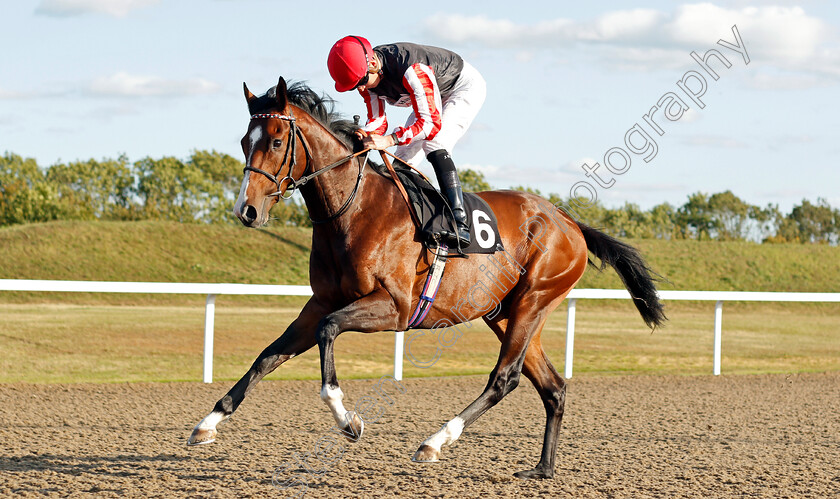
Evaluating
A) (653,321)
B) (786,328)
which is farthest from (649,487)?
(786,328)

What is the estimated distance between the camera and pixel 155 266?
82.4 ft

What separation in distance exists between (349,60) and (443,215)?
3.06ft

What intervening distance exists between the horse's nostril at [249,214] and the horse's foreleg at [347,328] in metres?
0.57

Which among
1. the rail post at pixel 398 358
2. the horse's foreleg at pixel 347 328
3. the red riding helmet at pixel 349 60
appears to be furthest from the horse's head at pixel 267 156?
the rail post at pixel 398 358

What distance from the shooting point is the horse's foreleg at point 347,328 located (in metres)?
3.73

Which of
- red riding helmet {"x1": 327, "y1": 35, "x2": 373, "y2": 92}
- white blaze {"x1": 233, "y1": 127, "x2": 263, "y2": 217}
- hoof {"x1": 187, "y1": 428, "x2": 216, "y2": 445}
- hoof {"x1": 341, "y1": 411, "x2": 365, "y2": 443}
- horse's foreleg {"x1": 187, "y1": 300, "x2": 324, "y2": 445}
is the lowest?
hoof {"x1": 187, "y1": 428, "x2": 216, "y2": 445}

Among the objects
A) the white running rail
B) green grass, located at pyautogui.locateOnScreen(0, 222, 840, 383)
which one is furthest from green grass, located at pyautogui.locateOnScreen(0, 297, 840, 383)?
the white running rail

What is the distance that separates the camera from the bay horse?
3818mm

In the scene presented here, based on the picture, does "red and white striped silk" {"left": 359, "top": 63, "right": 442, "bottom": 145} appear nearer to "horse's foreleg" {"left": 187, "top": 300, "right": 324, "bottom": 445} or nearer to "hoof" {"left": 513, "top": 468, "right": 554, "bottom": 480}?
"horse's foreleg" {"left": 187, "top": 300, "right": 324, "bottom": 445}

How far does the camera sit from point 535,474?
4.42 metres

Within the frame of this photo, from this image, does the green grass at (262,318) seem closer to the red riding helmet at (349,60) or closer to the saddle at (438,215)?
the saddle at (438,215)

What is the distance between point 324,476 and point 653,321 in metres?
2.54

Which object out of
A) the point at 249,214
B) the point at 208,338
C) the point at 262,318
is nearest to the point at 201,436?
the point at 249,214

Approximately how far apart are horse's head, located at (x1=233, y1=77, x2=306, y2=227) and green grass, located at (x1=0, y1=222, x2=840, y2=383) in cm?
505
